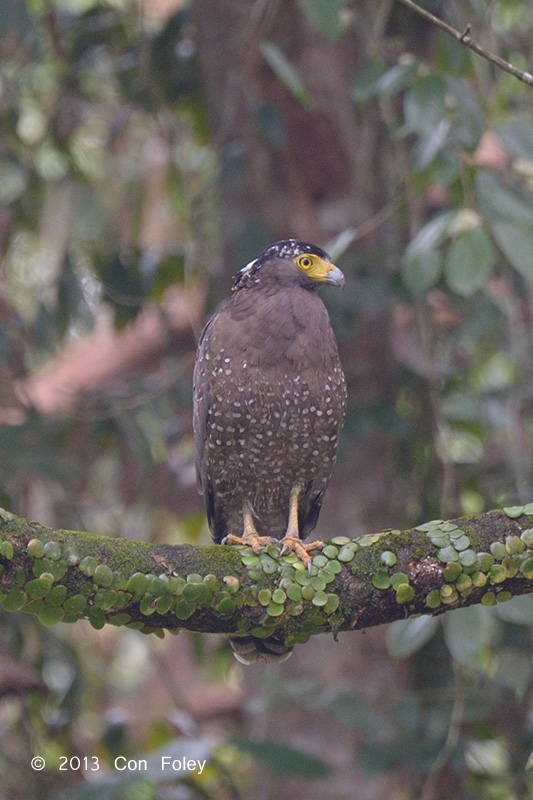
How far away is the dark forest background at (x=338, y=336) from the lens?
481 centimetres

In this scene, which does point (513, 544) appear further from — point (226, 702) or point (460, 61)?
point (226, 702)

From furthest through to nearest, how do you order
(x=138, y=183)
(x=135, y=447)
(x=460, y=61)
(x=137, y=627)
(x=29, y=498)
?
1. (x=138, y=183)
2. (x=29, y=498)
3. (x=135, y=447)
4. (x=460, y=61)
5. (x=137, y=627)

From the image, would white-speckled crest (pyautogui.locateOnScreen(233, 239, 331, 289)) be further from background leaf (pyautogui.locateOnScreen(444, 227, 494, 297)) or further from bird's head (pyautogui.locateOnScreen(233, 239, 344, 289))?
background leaf (pyautogui.locateOnScreen(444, 227, 494, 297))

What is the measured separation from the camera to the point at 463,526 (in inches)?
115

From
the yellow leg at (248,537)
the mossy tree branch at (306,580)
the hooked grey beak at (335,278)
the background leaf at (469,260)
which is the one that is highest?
the background leaf at (469,260)

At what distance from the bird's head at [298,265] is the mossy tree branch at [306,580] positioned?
A: 1360mm

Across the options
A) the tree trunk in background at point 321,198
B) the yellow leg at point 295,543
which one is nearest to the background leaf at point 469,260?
the yellow leg at point 295,543

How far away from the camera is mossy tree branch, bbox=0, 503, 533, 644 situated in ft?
8.74

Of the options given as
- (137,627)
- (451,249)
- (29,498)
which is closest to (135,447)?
(29,498)

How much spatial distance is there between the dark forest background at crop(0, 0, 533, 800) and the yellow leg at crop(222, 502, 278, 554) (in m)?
0.94

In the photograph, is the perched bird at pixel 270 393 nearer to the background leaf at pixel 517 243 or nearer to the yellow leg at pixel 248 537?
the yellow leg at pixel 248 537

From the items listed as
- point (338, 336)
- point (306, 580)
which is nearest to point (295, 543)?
point (306, 580)

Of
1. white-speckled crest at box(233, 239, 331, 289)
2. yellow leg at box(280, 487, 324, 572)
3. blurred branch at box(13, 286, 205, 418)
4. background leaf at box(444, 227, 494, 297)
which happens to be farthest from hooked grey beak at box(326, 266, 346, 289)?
blurred branch at box(13, 286, 205, 418)

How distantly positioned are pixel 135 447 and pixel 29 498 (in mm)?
854
